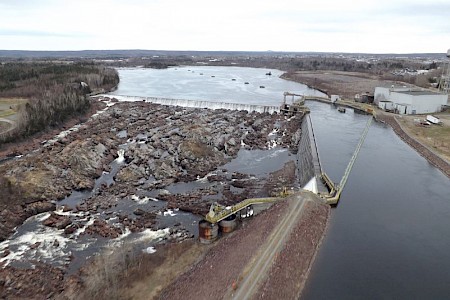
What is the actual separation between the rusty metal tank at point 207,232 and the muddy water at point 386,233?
25.5ft

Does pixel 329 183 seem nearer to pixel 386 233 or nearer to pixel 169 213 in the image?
pixel 386 233

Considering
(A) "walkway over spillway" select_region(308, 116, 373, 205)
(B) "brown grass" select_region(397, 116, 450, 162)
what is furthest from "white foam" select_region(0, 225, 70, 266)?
(B) "brown grass" select_region(397, 116, 450, 162)

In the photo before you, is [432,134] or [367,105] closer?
[432,134]

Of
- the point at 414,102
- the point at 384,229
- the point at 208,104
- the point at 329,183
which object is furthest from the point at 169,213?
the point at 414,102

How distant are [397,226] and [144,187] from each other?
78.4 ft

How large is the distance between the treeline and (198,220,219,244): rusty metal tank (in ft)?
122

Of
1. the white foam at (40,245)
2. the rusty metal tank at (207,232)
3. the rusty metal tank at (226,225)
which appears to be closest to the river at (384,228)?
the rusty metal tank at (226,225)

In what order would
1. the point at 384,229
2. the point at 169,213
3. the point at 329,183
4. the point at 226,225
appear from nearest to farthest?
the point at 226,225 < the point at 384,229 < the point at 169,213 < the point at 329,183

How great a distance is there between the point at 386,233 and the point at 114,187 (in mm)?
25905

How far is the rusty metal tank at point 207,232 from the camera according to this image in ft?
90.3

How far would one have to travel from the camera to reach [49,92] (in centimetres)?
7462

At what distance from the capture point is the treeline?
56.8 metres

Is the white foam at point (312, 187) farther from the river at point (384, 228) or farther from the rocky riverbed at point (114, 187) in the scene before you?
the rocky riverbed at point (114, 187)

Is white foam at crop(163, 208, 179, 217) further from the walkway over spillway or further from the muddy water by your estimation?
the walkway over spillway
